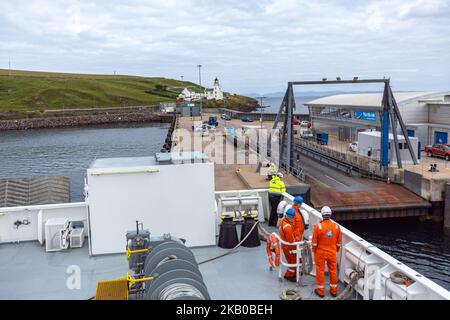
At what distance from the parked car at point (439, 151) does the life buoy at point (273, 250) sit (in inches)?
1072

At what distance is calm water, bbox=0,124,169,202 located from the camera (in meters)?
45.2

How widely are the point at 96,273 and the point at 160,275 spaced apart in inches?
143

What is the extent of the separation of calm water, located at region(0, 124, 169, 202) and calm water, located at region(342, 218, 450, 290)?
20.2m

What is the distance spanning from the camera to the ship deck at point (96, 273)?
22.3 ft

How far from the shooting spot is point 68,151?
6319 cm

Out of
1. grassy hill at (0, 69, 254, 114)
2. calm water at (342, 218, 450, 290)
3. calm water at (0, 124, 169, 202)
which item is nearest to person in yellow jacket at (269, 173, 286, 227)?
calm water at (342, 218, 450, 290)

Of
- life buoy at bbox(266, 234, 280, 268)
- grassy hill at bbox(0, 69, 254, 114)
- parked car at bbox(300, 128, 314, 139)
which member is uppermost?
grassy hill at bbox(0, 69, 254, 114)

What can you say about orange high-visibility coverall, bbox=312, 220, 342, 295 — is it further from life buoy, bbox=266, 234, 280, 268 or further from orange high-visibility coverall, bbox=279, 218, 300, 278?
life buoy, bbox=266, 234, 280, 268

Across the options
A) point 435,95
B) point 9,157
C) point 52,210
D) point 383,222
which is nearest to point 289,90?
point 383,222

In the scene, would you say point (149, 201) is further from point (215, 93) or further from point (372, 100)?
point (215, 93)

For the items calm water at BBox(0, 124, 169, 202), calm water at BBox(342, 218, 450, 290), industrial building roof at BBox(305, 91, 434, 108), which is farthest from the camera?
calm water at BBox(0, 124, 169, 202)

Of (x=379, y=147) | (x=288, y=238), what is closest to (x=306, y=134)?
(x=379, y=147)

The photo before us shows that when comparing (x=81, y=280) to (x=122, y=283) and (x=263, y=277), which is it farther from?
(x=263, y=277)
